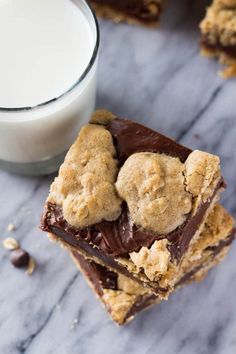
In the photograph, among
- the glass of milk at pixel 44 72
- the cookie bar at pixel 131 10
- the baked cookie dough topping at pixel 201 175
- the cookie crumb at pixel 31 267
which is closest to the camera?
the baked cookie dough topping at pixel 201 175

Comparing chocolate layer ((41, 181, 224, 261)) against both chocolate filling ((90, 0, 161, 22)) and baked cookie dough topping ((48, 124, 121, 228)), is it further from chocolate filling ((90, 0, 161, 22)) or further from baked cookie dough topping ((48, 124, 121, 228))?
chocolate filling ((90, 0, 161, 22))

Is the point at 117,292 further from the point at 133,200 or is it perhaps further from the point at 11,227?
the point at 11,227

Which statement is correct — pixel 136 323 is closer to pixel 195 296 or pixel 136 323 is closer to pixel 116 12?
pixel 195 296

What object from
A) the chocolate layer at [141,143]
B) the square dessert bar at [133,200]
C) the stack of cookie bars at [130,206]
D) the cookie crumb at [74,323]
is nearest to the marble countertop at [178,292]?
the cookie crumb at [74,323]

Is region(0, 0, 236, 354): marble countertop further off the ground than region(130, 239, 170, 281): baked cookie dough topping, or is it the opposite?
region(130, 239, 170, 281): baked cookie dough topping

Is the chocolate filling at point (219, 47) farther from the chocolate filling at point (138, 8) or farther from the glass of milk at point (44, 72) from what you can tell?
the glass of milk at point (44, 72)

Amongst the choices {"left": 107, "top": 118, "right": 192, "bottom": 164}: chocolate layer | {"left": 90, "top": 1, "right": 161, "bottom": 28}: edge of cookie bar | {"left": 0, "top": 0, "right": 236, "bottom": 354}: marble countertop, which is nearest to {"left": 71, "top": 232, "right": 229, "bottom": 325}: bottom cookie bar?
{"left": 0, "top": 0, "right": 236, "bottom": 354}: marble countertop
